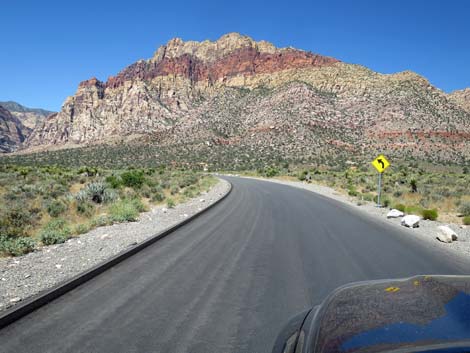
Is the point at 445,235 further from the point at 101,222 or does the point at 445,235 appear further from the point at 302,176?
the point at 302,176

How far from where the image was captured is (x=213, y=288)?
210 inches

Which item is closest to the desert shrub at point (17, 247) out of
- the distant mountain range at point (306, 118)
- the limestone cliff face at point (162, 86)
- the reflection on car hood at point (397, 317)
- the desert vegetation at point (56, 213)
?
the desert vegetation at point (56, 213)

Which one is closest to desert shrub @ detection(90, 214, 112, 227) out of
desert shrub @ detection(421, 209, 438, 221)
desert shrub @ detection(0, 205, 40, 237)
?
desert shrub @ detection(0, 205, 40, 237)

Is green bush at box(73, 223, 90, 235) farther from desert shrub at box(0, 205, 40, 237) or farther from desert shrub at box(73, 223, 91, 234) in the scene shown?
desert shrub at box(0, 205, 40, 237)

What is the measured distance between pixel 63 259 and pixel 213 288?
3.78 meters

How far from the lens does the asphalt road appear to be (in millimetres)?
3781

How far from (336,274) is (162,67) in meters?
184

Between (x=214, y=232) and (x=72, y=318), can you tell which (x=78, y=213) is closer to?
(x=214, y=232)

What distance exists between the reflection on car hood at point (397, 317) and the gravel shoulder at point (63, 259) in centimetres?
460

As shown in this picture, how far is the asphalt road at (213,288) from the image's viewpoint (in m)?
3.78

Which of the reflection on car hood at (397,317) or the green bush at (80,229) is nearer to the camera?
the reflection on car hood at (397,317)

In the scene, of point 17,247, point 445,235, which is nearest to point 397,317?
point 17,247

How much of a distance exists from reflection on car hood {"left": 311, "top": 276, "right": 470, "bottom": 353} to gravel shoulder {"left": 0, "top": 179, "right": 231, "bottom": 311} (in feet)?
15.1

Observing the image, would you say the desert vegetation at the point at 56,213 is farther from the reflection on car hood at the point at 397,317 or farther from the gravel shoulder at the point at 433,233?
the gravel shoulder at the point at 433,233
